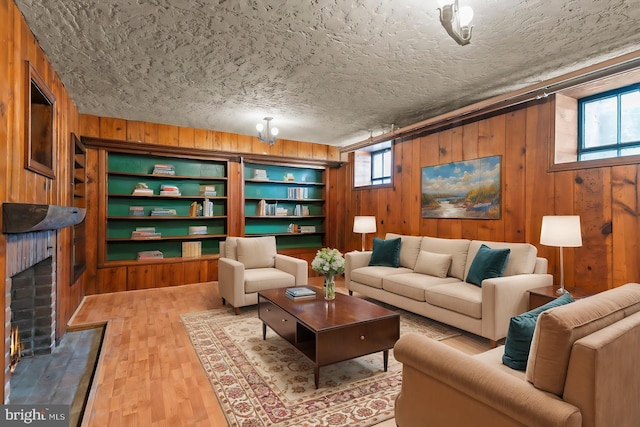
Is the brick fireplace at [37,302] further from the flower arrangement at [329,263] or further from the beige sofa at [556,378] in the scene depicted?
the beige sofa at [556,378]

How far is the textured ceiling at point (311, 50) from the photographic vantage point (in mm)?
2191

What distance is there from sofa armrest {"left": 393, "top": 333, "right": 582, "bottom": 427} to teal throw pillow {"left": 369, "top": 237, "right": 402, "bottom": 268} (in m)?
2.77

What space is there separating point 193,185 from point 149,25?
135 inches

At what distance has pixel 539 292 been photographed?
292cm

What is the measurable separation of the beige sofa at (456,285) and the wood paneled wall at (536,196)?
306 mm

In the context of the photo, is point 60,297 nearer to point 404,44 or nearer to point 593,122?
point 404,44

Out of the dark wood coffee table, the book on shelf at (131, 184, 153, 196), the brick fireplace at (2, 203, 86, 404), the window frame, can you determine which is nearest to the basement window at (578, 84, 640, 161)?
the dark wood coffee table

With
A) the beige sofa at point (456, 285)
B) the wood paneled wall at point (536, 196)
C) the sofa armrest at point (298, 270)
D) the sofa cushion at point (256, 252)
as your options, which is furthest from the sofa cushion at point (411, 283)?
the sofa cushion at point (256, 252)

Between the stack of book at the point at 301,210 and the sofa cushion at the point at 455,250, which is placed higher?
the stack of book at the point at 301,210

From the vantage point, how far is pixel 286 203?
648 cm

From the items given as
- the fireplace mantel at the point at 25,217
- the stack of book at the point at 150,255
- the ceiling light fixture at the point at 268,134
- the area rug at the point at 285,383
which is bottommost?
the area rug at the point at 285,383

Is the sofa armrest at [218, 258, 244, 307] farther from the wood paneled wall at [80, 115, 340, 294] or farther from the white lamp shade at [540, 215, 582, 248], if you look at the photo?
the white lamp shade at [540, 215, 582, 248]

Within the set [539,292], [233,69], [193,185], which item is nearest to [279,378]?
[539,292]

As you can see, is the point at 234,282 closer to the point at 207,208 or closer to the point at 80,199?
the point at 207,208
